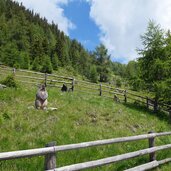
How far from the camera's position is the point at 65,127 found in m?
12.9

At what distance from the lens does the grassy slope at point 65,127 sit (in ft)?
30.0

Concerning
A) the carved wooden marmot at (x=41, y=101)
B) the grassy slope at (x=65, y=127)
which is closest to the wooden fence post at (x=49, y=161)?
the grassy slope at (x=65, y=127)

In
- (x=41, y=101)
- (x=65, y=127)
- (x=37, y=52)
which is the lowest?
(x=65, y=127)

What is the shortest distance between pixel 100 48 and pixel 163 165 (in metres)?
86.5

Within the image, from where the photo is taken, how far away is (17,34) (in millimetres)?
112188

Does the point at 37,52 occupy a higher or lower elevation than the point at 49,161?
higher

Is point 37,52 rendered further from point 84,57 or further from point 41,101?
point 41,101

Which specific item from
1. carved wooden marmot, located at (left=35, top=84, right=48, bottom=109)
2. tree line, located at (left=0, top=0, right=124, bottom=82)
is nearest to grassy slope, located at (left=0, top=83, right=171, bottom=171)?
carved wooden marmot, located at (left=35, top=84, right=48, bottom=109)

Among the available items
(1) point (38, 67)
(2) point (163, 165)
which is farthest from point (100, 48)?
(2) point (163, 165)

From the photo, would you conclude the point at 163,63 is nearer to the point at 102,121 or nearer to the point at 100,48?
the point at 102,121

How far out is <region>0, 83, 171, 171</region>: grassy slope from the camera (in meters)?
9.14

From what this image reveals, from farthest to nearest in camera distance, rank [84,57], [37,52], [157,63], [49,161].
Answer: [84,57] < [37,52] < [157,63] < [49,161]

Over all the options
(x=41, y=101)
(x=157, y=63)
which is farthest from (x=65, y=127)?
(x=157, y=63)

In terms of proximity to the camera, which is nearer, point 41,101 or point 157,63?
point 41,101
